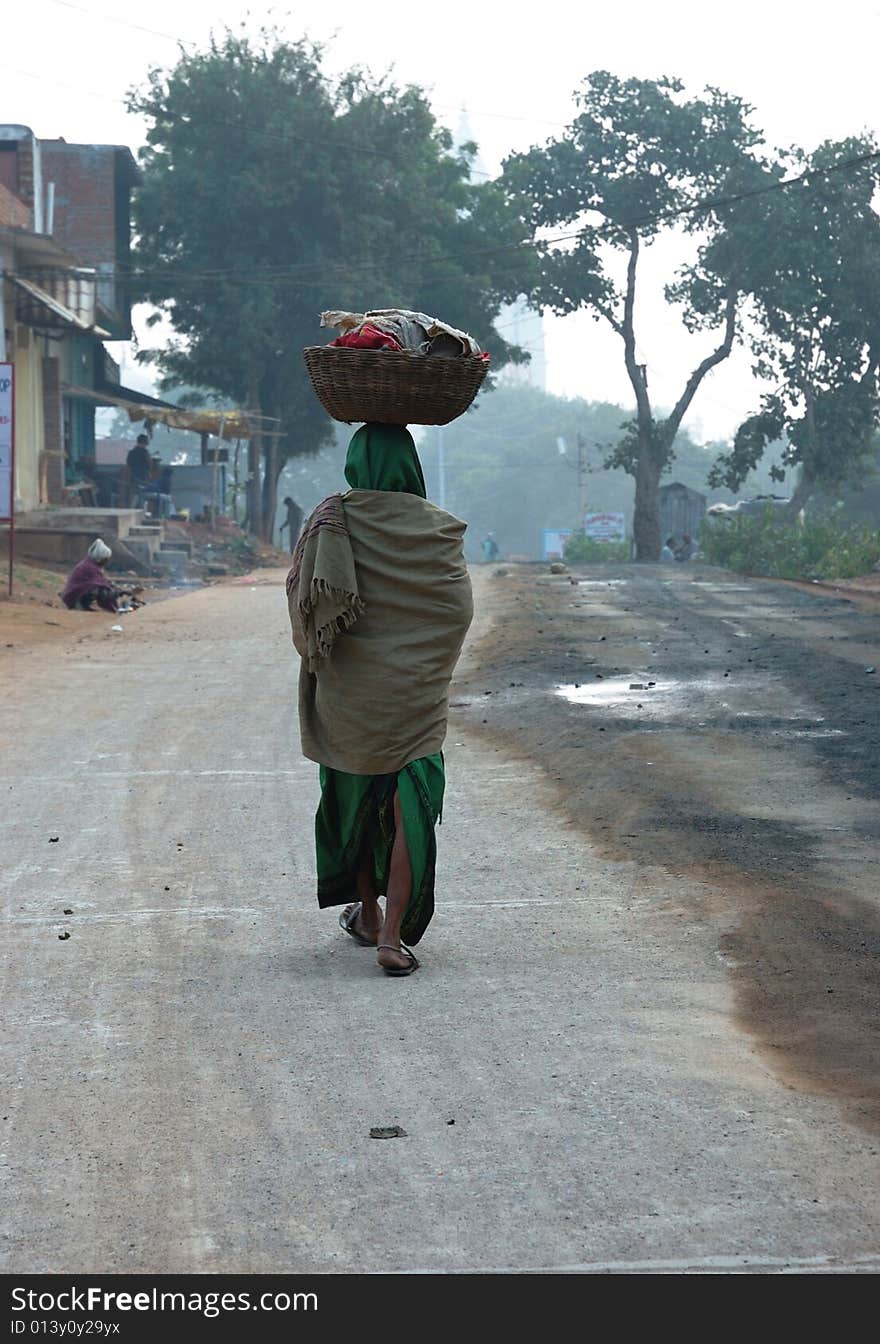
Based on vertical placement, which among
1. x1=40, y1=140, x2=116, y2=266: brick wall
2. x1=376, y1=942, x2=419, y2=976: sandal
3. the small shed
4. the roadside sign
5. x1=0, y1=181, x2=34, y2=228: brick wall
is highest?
x1=40, y1=140, x2=116, y2=266: brick wall

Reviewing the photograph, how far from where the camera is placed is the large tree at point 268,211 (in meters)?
39.9

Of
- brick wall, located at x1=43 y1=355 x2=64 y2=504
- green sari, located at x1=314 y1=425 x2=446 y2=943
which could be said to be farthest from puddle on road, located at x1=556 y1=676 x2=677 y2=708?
brick wall, located at x1=43 y1=355 x2=64 y2=504

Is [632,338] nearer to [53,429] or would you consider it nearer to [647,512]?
[647,512]

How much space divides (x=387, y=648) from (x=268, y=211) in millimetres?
36702

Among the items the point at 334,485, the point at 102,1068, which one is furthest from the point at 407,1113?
the point at 334,485

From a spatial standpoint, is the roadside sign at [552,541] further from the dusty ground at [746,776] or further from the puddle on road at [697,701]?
the puddle on road at [697,701]

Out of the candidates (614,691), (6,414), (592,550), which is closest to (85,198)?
(592,550)

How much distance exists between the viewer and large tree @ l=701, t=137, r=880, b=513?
45469 millimetres

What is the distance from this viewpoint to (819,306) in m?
46.0

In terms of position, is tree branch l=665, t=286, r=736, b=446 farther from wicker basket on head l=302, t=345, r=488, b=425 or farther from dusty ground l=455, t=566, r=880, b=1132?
wicker basket on head l=302, t=345, r=488, b=425

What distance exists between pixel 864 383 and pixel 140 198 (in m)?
20.4

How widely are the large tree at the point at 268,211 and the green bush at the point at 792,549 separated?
10.4 metres

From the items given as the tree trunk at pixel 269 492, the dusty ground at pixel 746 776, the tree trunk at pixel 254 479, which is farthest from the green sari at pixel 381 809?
the tree trunk at pixel 269 492

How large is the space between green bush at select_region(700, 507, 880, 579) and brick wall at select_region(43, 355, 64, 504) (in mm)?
14871
